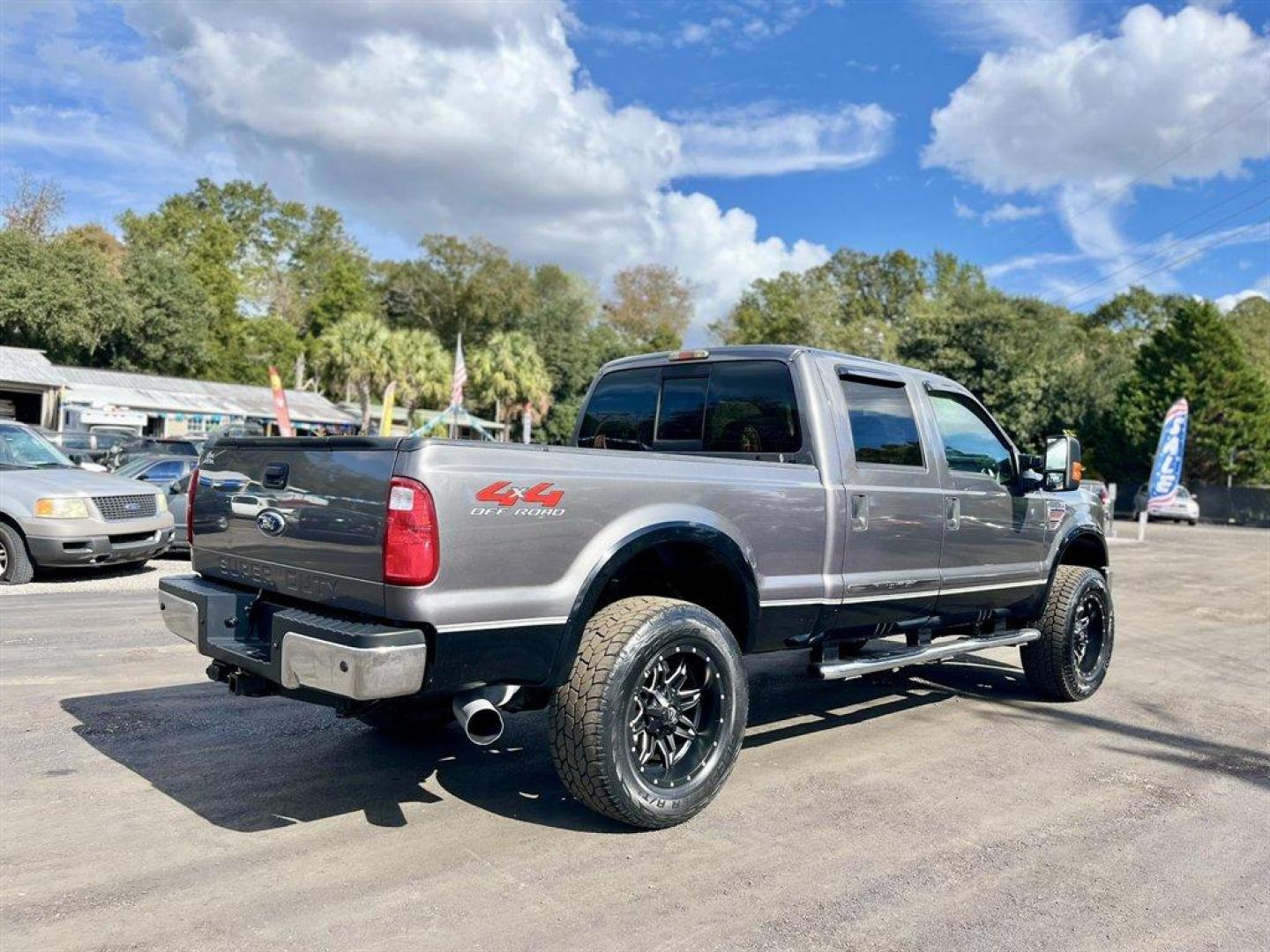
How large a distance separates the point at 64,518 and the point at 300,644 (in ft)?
25.7

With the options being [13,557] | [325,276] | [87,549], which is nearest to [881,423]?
[87,549]

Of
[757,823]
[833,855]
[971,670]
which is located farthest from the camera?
[971,670]

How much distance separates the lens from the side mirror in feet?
19.4

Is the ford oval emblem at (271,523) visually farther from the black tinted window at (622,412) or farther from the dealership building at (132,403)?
the dealership building at (132,403)

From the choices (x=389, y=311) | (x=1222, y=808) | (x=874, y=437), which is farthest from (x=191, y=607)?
(x=389, y=311)

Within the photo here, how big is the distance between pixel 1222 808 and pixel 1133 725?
153 cm

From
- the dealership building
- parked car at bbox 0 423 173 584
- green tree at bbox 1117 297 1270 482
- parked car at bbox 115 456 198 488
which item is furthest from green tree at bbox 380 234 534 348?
parked car at bbox 0 423 173 584

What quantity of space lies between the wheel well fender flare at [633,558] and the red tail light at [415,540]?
610mm

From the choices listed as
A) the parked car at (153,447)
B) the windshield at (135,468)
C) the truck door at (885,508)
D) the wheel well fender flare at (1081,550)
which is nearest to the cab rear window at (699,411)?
the truck door at (885,508)

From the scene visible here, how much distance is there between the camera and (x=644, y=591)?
14.8ft

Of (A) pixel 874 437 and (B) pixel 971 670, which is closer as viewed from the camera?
(A) pixel 874 437

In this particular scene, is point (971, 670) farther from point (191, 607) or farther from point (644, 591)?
point (191, 607)

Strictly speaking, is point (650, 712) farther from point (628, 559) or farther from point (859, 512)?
point (859, 512)

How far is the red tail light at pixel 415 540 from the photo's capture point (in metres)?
3.27
